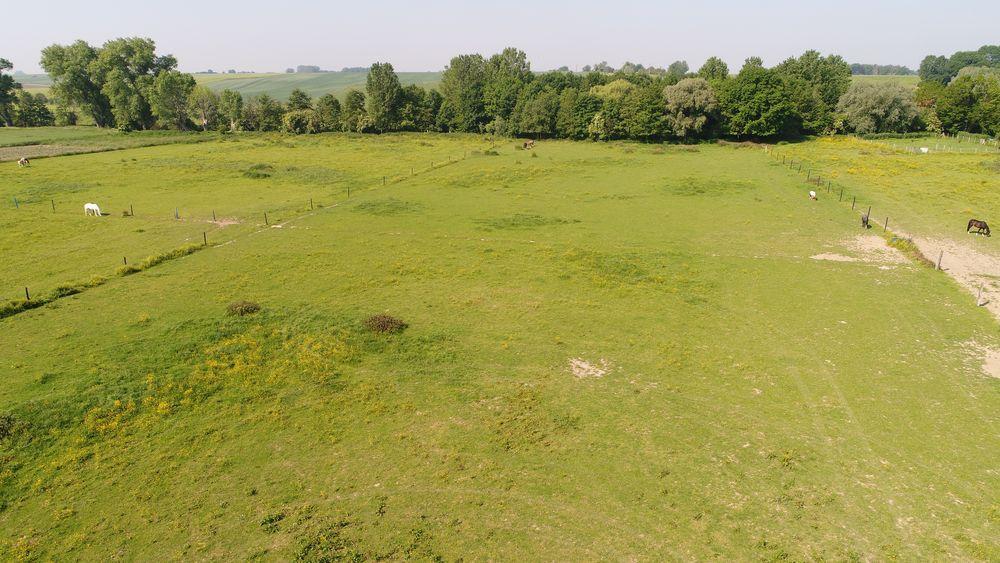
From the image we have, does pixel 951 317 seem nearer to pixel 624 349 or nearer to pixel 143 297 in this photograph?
pixel 624 349

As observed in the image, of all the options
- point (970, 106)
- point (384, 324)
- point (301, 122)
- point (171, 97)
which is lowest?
point (384, 324)

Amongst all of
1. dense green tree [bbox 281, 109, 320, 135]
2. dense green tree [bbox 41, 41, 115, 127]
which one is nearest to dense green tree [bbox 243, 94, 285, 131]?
dense green tree [bbox 281, 109, 320, 135]

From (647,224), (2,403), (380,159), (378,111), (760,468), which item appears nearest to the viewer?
(760,468)

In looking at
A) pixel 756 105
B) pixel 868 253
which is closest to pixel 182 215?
pixel 868 253

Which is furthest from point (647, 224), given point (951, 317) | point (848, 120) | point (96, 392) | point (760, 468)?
point (848, 120)

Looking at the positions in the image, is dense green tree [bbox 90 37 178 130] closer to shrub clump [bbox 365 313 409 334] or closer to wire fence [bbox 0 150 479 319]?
wire fence [bbox 0 150 479 319]

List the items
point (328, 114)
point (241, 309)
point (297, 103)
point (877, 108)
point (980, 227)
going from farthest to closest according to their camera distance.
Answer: point (297, 103) → point (328, 114) → point (877, 108) → point (980, 227) → point (241, 309)

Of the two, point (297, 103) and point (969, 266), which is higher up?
point (297, 103)

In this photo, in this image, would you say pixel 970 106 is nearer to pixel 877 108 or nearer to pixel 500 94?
pixel 877 108
